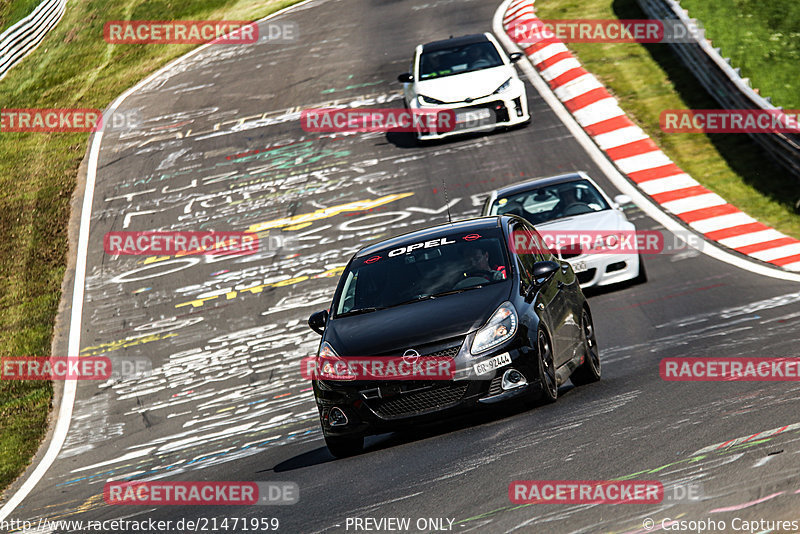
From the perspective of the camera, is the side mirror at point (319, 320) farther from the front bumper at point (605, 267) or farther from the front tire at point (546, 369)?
the front bumper at point (605, 267)

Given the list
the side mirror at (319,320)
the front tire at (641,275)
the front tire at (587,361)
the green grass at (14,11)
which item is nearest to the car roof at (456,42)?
the front tire at (641,275)

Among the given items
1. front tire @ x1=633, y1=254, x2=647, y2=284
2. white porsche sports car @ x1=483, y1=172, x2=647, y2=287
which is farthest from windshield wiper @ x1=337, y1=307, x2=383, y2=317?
front tire @ x1=633, y1=254, x2=647, y2=284

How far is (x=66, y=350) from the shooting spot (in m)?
15.3

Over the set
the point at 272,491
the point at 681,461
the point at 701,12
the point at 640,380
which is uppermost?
the point at 681,461

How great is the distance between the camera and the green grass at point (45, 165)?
45.9ft

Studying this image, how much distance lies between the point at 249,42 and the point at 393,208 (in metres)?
14.6

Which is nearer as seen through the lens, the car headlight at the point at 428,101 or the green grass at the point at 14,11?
the car headlight at the point at 428,101

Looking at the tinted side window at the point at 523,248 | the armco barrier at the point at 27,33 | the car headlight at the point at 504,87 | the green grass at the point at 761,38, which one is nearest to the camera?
the tinted side window at the point at 523,248

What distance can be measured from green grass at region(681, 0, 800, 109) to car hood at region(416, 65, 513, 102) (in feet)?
17.2

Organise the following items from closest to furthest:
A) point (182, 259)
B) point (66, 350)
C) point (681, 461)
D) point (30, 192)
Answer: point (681, 461)
point (66, 350)
point (182, 259)
point (30, 192)

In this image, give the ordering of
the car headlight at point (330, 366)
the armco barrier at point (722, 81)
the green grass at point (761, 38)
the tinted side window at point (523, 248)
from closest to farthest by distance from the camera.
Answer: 1. the car headlight at point (330, 366)
2. the tinted side window at point (523, 248)
3. the armco barrier at point (722, 81)
4. the green grass at point (761, 38)

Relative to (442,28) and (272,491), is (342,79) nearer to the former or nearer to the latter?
(442,28)

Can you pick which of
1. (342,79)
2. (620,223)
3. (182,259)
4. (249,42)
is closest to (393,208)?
(182,259)

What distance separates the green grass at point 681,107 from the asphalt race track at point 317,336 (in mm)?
1763
